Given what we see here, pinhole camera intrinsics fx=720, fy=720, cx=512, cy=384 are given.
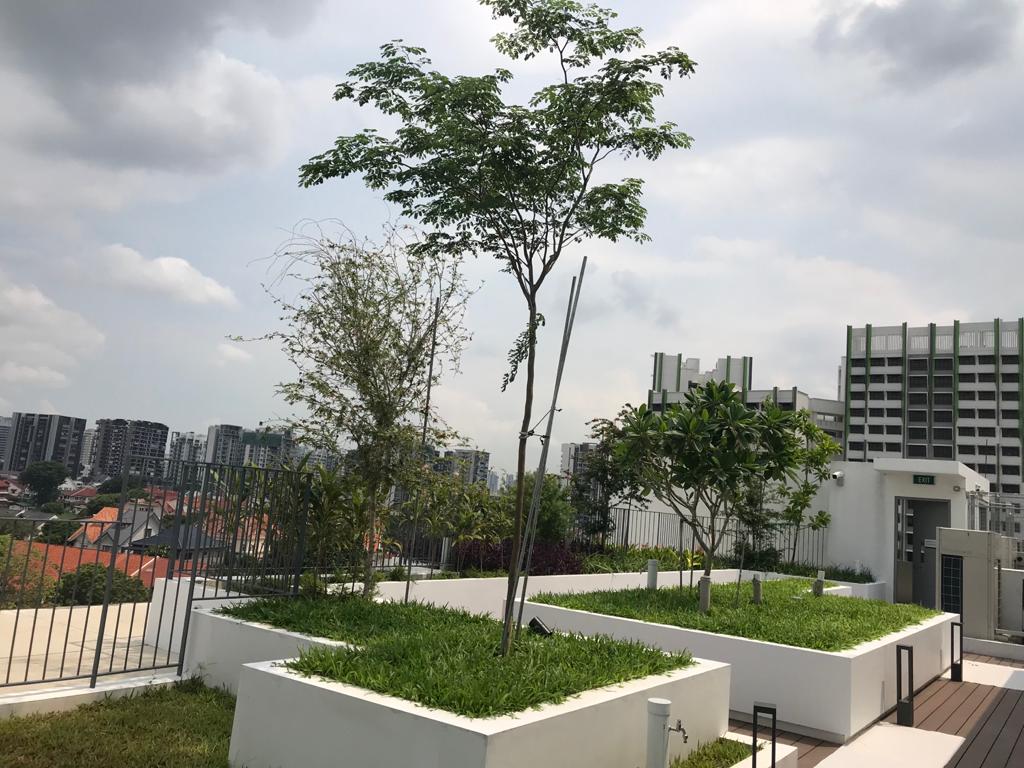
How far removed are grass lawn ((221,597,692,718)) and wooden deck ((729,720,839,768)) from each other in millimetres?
1347

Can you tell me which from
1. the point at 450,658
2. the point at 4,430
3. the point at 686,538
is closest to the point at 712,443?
the point at 450,658

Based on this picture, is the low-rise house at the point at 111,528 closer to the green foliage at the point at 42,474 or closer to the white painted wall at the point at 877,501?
the green foliage at the point at 42,474

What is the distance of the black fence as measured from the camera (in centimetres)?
1432

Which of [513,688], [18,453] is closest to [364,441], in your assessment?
[513,688]

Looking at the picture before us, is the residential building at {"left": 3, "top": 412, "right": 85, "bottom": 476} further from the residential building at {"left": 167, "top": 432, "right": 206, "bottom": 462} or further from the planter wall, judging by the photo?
the residential building at {"left": 167, "top": 432, "right": 206, "bottom": 462}

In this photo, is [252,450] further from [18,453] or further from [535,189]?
[18,453]

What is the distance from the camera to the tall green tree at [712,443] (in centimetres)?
863

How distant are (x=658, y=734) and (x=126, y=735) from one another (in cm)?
346

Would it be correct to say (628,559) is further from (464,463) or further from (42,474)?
(42,474)

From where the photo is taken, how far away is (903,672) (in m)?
7.88

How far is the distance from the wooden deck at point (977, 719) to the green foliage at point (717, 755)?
2.10 metres

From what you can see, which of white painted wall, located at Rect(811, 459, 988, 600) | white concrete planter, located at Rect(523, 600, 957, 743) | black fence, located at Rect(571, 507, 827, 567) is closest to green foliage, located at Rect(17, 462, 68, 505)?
white concrete planter, located at Rect(523, 600, 957, 743)

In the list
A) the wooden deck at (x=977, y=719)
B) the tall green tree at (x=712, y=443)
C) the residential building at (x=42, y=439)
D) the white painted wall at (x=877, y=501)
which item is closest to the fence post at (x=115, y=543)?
the tall green tree at (x=712, y=443)

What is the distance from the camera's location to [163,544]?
670 centimetres
